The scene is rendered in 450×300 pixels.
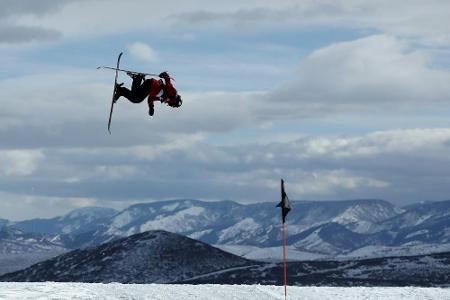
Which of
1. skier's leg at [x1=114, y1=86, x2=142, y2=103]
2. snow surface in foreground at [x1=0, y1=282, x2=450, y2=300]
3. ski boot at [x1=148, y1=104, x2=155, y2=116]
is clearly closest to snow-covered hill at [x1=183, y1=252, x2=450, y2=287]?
snow surface in foreground at [x1=0, y1=282, x2=450, y2=300]

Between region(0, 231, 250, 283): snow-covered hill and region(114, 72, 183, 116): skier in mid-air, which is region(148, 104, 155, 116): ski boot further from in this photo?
region(0, 231, 250, 283): snow-covered hill

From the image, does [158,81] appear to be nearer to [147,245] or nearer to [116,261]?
[116,261]

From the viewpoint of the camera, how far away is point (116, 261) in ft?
492

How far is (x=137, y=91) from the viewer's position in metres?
28.8

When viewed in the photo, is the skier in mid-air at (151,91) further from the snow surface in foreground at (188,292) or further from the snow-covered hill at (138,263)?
the snow-covered hill at (138,263)

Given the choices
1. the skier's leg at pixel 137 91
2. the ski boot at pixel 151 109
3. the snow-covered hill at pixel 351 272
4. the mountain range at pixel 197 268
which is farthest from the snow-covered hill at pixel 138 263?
the skier's leg at pixel 137 91

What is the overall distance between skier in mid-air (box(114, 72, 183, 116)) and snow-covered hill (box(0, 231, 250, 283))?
109 m

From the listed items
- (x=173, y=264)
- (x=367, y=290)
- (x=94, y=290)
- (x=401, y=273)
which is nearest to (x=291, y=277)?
(x=401, y=273)

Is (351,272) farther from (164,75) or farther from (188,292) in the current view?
(164,75)

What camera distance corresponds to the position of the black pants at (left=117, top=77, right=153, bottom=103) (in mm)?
28797

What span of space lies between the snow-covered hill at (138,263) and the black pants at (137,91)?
10974 centimetres

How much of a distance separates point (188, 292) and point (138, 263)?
116602 millimetres

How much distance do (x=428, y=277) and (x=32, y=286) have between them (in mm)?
95014

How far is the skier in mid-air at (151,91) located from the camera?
28828 mm
